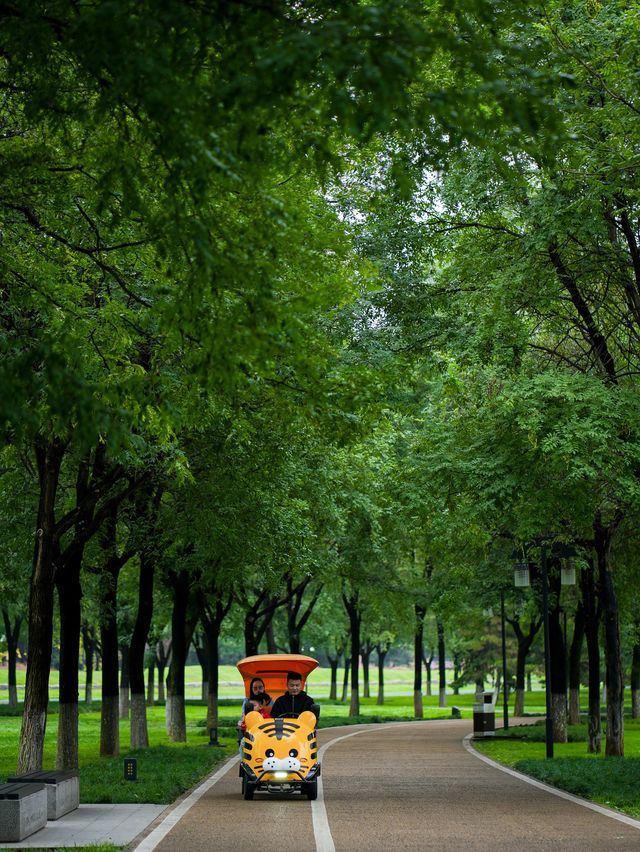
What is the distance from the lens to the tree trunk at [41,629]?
690 inches

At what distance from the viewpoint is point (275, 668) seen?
1886 centimetres

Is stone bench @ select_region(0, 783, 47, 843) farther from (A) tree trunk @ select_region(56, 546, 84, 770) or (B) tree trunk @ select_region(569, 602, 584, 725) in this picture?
(B) tree trunk @ select_region(569, 602, 584, 725)

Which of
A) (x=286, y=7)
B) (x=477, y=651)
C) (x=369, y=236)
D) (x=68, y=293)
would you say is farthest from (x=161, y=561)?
(x=477, y=651)

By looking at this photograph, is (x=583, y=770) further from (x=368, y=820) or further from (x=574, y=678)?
(x=574, y=678)

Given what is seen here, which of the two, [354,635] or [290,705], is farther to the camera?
[354,635]

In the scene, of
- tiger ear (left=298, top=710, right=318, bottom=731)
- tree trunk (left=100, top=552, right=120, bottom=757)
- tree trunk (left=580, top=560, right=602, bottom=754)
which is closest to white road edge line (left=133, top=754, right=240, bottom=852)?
tiger ear (left=298, top=710, right=318, bottom=731)

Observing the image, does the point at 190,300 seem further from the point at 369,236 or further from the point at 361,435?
the point at 369,236

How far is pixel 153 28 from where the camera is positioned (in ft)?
22.6

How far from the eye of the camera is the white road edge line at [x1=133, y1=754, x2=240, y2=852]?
11672 millimetres

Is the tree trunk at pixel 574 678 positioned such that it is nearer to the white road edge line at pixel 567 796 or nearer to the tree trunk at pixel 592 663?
the tree trunk at pixel 592 663

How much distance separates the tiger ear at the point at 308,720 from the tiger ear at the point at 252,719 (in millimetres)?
554

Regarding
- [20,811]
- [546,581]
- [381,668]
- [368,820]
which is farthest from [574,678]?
[381,668]

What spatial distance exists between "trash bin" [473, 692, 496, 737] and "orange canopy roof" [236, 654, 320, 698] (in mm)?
16783

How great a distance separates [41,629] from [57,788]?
443cm
